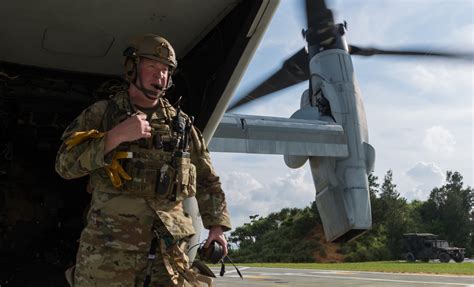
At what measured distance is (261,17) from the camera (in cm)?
302

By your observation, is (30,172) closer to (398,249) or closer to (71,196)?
(71,196)

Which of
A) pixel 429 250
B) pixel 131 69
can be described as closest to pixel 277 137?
pixel 131 69

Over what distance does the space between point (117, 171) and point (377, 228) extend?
3371 centimetres

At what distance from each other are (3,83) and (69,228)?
1.43m

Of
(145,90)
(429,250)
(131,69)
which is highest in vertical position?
(131,69)

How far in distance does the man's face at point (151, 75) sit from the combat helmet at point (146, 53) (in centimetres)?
2

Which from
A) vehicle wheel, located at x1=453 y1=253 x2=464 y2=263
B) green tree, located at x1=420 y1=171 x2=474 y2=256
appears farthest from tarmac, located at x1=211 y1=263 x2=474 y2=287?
green tree, located at x1=420 y1=171 x2=474 y2=256

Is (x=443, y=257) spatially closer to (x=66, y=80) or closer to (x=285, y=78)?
(x=285, y=78)

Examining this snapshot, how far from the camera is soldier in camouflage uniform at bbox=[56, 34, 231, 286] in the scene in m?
1.94

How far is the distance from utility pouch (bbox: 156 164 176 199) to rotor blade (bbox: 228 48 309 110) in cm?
988

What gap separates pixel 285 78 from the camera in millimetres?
12555

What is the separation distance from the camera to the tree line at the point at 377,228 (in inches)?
1251

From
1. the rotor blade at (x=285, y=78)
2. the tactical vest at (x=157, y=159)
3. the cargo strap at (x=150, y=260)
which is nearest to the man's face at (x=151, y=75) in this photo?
the tactical vest at (x=157, y=159)

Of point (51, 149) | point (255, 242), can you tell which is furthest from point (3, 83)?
point (255, 242)
